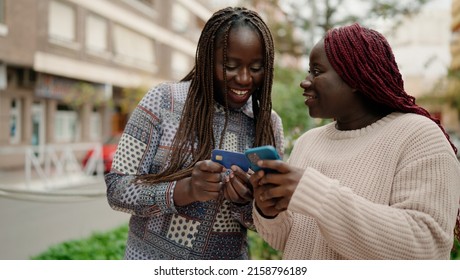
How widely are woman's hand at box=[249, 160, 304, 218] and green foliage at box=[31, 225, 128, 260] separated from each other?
8.63 feet

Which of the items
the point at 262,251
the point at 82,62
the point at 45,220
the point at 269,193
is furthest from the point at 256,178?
the point at 82,62

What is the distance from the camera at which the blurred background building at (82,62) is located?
725cm

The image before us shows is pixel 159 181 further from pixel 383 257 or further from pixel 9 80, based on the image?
pixel 9 80

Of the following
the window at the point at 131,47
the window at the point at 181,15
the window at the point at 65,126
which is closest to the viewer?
the window at the point at 181,15

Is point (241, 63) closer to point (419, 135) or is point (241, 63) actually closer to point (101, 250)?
point (419, 135)

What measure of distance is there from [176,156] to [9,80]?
36.7 feet

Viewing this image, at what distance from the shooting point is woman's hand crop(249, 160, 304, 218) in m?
1.31

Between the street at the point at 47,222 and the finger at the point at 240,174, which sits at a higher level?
the finger at the point at 240,174

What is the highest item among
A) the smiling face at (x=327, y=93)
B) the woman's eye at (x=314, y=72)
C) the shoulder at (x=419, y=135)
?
the woman's eye at (x=314, y=72)

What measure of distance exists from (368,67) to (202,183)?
1.92 ft

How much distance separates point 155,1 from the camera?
249 inches

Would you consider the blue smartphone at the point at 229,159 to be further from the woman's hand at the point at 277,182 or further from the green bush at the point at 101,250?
the green bush at the point at 101,250

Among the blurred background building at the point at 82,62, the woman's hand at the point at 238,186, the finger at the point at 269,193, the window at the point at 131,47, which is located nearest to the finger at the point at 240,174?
the woman's hand at the point at 238,186

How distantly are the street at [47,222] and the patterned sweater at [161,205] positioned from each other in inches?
124
